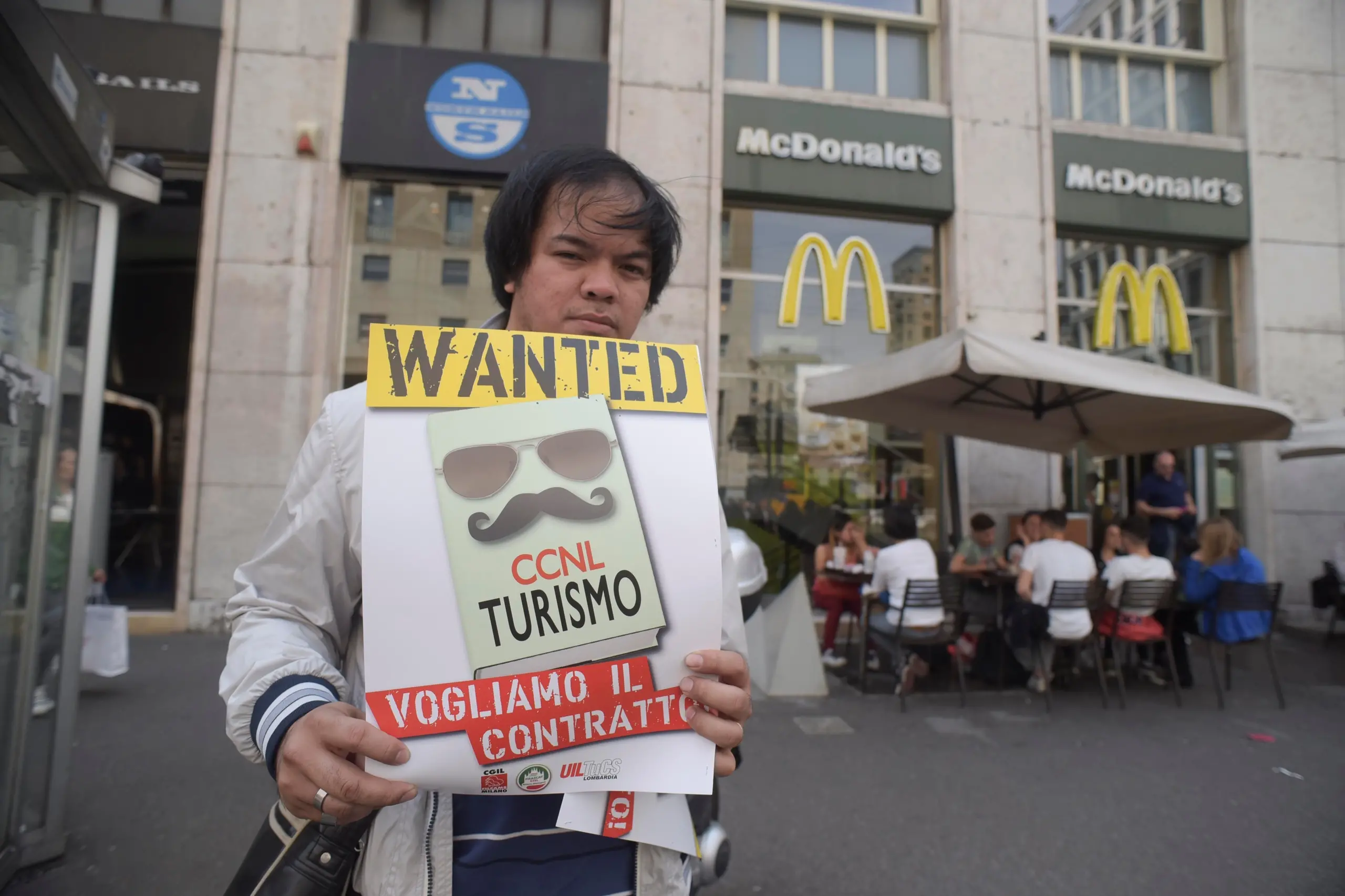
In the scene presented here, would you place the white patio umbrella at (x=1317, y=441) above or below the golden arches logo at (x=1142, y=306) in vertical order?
below

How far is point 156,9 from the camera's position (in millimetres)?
7957

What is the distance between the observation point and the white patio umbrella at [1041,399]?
18.1ft

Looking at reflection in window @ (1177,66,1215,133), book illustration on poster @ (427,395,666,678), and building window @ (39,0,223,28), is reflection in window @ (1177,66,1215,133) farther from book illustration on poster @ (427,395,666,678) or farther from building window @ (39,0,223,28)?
book illustration on poster @ (427,395,666,678)

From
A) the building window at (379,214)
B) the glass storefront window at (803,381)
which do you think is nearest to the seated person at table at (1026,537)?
the glass storefront window at (803,381)

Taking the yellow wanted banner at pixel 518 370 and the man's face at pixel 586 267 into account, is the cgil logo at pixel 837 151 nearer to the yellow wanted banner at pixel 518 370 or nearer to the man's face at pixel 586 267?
the man's face at pixel 586 267

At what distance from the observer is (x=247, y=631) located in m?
1.04

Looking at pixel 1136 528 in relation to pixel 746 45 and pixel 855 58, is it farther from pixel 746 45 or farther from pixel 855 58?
pixel 746 45

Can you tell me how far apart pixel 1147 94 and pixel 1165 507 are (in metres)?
5.54

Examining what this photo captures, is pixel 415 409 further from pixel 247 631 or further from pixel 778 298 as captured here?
pixel 778 298

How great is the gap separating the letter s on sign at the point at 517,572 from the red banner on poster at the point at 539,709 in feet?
0.37

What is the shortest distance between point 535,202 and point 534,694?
82cm

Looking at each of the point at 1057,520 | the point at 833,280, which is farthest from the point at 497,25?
the point at 1057,520

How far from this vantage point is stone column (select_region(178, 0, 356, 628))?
7.64 meters

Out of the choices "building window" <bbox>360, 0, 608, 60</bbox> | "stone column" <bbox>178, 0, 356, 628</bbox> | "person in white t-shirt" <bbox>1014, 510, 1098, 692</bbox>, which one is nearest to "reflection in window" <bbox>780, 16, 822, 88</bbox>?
"building window" <bbox>360, 0, 608, 60</bbox>
